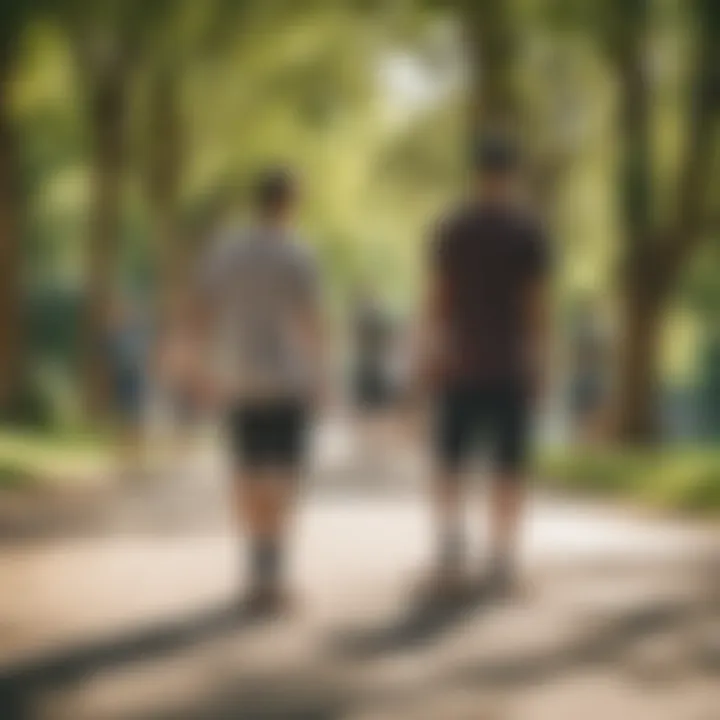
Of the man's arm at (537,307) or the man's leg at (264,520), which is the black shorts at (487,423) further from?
the man's leg at (264,520)

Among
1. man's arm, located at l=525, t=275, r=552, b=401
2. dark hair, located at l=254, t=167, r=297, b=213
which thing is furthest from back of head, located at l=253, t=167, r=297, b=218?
man's arm, located at l=525, t=275, r=552, b=401

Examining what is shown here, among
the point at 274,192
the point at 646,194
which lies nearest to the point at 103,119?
the point at 274,192

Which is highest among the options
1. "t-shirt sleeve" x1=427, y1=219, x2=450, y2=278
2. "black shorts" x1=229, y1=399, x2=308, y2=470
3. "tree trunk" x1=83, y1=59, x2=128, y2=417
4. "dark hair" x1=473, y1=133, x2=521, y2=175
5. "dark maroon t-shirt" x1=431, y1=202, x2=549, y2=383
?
"tree trunk" x1=83, y1=59, x2=128, y2=417

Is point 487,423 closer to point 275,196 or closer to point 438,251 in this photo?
point 438,251

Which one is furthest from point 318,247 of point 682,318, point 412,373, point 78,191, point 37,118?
point 682,318

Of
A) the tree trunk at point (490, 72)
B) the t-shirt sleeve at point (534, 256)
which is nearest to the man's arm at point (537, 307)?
the t-shirt sleeve at point (534, 256)

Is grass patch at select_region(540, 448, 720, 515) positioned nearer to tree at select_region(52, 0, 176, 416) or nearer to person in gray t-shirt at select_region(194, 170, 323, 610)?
person in gray t-shirt at select_region(194, 170, 323, 610)

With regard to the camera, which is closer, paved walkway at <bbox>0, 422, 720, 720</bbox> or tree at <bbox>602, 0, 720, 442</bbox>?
paved walkway at <bbox>0, 422, 720, 720</bbox>

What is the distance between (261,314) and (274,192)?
0.24 meters

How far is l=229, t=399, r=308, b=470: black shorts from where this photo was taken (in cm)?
292

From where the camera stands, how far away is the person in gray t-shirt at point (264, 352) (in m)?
2.91

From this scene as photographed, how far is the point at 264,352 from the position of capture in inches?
115

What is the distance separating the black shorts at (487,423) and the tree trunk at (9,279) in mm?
976

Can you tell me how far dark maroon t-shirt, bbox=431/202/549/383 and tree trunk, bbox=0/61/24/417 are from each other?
962 mm
